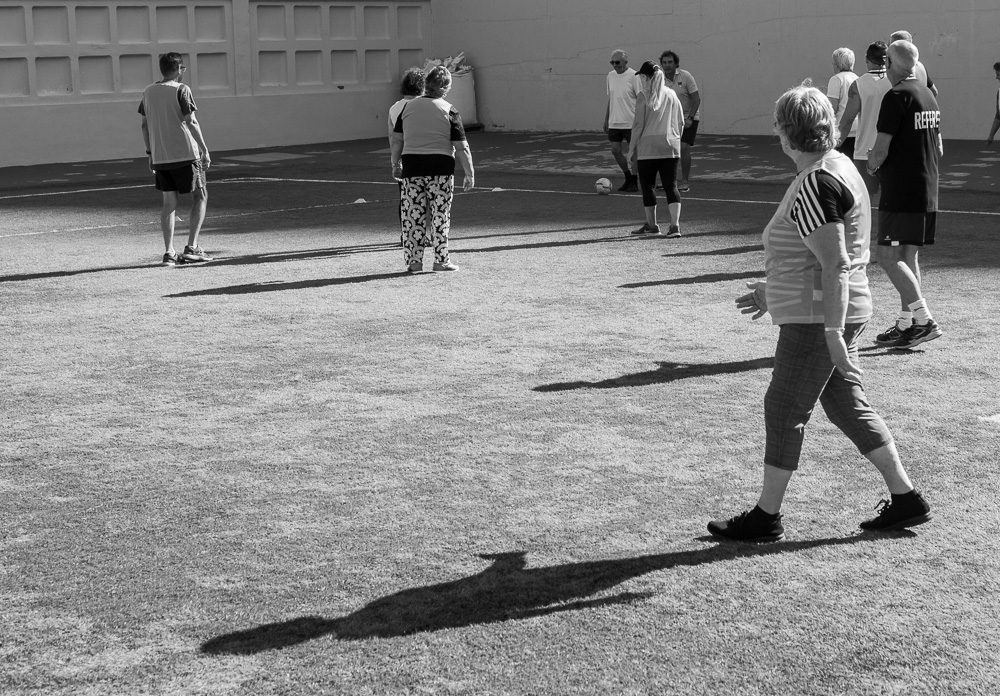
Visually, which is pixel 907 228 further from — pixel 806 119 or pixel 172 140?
pixel 172 140

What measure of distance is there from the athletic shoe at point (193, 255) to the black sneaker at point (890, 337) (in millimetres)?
Answer: 6516

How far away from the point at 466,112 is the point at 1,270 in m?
20.8

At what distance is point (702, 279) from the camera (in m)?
10.8

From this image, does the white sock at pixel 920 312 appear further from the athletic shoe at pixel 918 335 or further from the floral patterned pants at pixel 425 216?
the floral patterned pants at pixel 425 216

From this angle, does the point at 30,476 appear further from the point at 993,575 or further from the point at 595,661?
the point at 993,575

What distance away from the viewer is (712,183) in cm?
1917

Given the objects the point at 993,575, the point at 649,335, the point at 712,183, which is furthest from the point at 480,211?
the point at 993,575

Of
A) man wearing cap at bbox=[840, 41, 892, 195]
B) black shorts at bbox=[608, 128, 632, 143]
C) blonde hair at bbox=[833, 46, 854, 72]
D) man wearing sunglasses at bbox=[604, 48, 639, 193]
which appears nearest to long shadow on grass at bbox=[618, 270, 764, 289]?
man wearing cap at bbox=[840, 41, 892, 195]

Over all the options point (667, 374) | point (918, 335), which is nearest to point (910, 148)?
point (918, 335)

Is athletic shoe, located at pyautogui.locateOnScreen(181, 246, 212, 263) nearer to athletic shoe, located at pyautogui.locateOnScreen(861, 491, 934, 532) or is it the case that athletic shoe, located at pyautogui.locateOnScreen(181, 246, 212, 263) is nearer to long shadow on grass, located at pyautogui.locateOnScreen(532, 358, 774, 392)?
long shadow on grass, located at pyautogui.locateOnScreen(532, 358, 774, 392)

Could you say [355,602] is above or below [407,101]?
below

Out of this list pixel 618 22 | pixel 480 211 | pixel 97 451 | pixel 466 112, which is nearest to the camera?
pixel 97 451

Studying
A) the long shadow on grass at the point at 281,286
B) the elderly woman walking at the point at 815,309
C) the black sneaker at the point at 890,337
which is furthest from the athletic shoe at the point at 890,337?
the long shadow on grass at the point at 281,286

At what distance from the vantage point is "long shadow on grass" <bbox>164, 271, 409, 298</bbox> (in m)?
10.6
